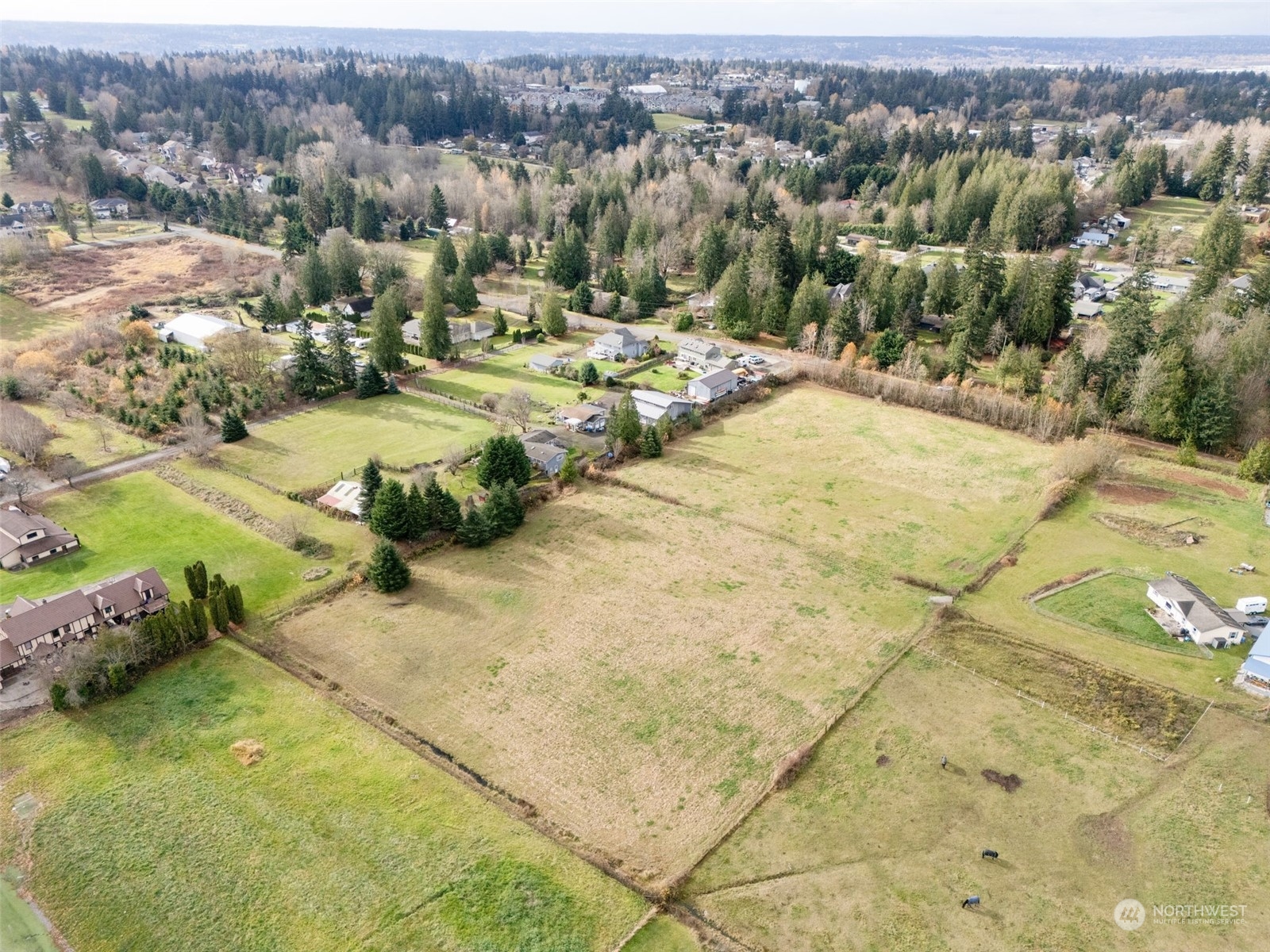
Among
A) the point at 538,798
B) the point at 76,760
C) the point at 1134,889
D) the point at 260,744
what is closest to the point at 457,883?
the point at 538,798

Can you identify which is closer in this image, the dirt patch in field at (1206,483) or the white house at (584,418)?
the dirt patch in field at (1206,483)

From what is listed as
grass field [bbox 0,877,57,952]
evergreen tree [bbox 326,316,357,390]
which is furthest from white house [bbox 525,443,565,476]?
grass field [bbox 0,877,57,952]

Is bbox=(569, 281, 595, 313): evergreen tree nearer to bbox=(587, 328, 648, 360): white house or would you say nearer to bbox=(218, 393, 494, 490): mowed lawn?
bbox=(587, 328, 648, 360): white house

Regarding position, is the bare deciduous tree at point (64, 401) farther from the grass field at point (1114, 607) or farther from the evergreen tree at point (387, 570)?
the grass field at point (1114, 607)

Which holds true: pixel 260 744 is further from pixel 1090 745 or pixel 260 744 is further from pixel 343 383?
pixel 343 383

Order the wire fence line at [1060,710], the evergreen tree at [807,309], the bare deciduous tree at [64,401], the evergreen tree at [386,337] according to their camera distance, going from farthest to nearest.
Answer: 1. the evergreen tree at [807,309]
2. the evergreen tree at [386,337]
3. the bare deciduous tree at [64,401]
4. the wire fence line at [1060,710]

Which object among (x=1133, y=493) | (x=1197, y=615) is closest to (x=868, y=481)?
(x=1133, y=493)

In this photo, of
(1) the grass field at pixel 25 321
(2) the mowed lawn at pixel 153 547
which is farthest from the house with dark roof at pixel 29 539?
(1) the grass field at pixel 25 321
